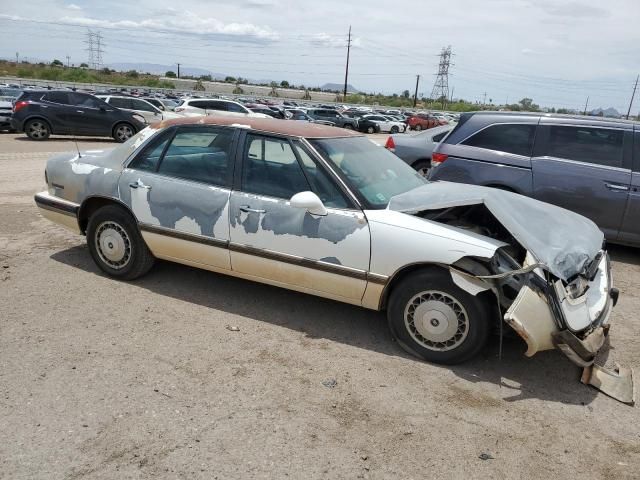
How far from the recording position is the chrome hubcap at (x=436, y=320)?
11.8ft

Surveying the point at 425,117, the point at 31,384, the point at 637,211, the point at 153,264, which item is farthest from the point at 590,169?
the point at 425,117

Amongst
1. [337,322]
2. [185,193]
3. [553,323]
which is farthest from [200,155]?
[553,323]

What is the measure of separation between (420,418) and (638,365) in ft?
6.44

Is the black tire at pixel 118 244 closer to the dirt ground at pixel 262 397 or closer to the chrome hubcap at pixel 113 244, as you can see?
the chrome hubcap at pixel 113 244

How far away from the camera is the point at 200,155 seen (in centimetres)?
446

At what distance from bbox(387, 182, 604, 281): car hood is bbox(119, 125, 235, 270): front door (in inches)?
55.7

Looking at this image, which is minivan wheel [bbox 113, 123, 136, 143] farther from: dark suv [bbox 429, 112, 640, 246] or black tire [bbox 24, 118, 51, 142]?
dark suv [bbox 429, 112, 640, 246]

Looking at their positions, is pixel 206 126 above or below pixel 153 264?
above

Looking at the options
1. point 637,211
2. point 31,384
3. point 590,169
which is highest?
point 590,169

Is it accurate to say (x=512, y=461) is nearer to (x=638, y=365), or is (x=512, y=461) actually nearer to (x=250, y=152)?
(x=638, y=365)

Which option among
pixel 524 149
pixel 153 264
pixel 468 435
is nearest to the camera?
pixel 468 435

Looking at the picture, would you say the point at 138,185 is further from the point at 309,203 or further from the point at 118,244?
the point at 309,203

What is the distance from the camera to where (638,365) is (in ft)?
12.8

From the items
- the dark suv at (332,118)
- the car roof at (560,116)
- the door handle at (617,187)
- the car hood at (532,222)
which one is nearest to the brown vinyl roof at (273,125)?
the car hood at (532,222)
